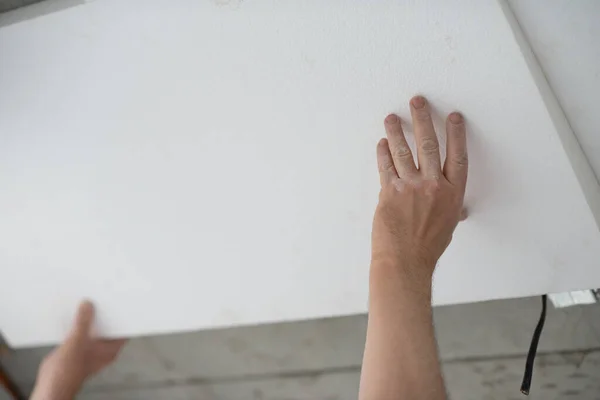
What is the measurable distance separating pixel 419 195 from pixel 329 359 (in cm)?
98

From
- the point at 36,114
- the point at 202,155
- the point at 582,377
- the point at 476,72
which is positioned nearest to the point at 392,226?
the point at 476,72

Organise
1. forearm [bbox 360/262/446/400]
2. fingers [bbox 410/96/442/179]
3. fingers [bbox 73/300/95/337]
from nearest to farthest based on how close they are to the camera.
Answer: forearm [bbox 360/262/446/400] < fingers [bbox 410/96/442/179] < fingers [bbox 73/300/95/337]

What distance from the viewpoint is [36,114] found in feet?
4.09

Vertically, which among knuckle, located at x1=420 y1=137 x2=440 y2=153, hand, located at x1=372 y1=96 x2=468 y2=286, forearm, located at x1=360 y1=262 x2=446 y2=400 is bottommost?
forearm, located at x1=360 y1=262 x2=446 y2=400

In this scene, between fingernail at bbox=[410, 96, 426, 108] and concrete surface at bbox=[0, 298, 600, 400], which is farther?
concrete surface at bbox=[0, 298, 600, 400]

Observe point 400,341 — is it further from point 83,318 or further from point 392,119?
point 83,318

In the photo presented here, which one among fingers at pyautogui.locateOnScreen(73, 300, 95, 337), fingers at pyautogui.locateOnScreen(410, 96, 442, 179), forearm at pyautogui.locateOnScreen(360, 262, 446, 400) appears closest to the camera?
forearm at pyautogui.locateOnScreen(360, 262, 446, 400)

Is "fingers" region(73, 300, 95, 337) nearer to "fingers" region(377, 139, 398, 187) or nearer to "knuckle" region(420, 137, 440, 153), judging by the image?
"fingers" region(377, 139, 398, 187)

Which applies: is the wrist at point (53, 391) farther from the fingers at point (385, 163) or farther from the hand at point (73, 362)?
the fingers at point (385, 163)

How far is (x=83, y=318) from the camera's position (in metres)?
1.63

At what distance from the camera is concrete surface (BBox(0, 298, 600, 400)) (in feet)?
5.36

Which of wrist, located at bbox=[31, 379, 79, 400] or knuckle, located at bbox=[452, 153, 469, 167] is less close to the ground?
knuckle, located at bbox=[452, 153, 469, 167]

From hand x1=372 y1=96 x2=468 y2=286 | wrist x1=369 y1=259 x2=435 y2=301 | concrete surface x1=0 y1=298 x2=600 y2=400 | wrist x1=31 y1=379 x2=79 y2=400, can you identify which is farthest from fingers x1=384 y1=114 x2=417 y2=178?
wrist x1=31 y1=379 x2=79 y2=400

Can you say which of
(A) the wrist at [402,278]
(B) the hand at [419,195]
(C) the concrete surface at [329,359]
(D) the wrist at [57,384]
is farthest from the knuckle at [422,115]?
(D) the wrist at [57,384]
